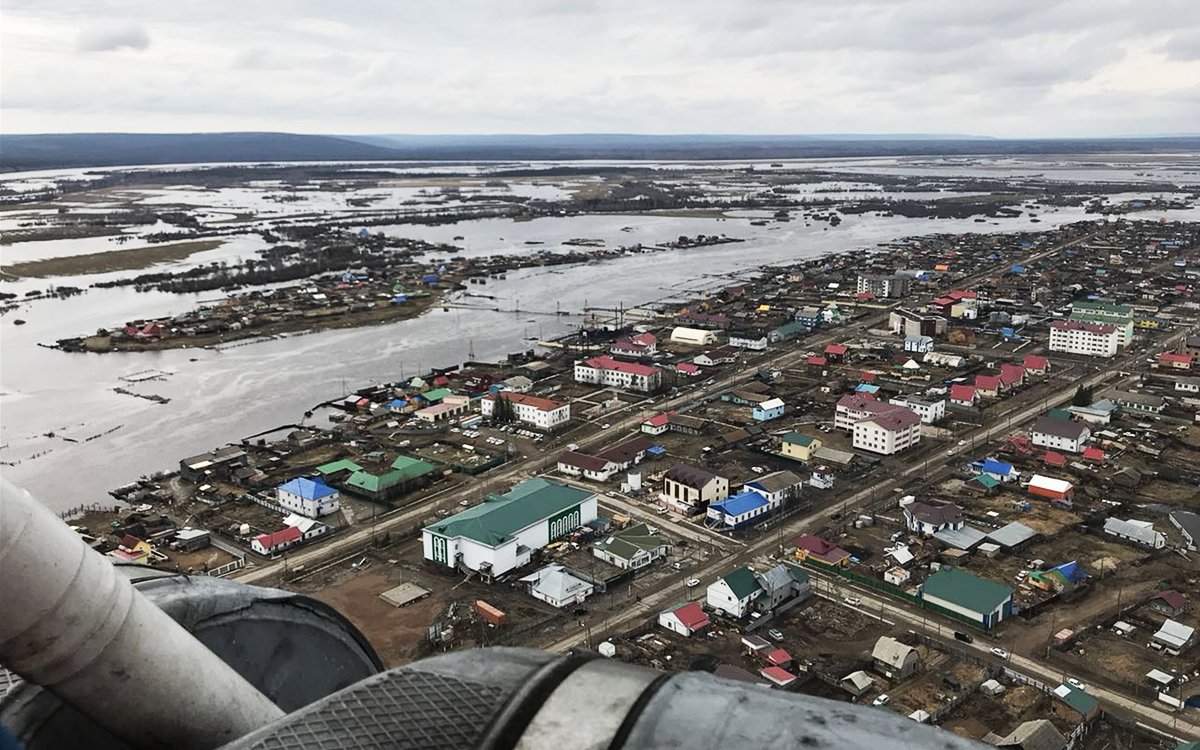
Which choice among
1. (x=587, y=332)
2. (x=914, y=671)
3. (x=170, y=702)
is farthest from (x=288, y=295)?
(x=170, y=702)

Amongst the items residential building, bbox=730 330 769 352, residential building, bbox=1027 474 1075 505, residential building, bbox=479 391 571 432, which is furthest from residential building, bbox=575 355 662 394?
residential building, bbox=1027 474 1075 505

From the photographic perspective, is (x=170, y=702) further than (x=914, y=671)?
No

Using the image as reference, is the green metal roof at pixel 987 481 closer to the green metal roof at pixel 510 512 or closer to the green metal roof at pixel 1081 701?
the green metal roof at pixel 1081 701

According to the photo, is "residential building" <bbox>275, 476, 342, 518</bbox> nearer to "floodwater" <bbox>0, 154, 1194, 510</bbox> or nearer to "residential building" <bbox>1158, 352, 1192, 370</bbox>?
"floodwater" <bbox>0, 154, 1194, 510</bbox>

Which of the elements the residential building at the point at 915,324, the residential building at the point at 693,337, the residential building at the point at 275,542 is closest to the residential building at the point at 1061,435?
the residential building at the point at 915,324

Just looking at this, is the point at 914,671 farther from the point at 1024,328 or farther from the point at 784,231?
the point at 784,231

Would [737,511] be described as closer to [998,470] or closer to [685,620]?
[685,620]

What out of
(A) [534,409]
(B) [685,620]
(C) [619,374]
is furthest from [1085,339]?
(B) [685,620]
